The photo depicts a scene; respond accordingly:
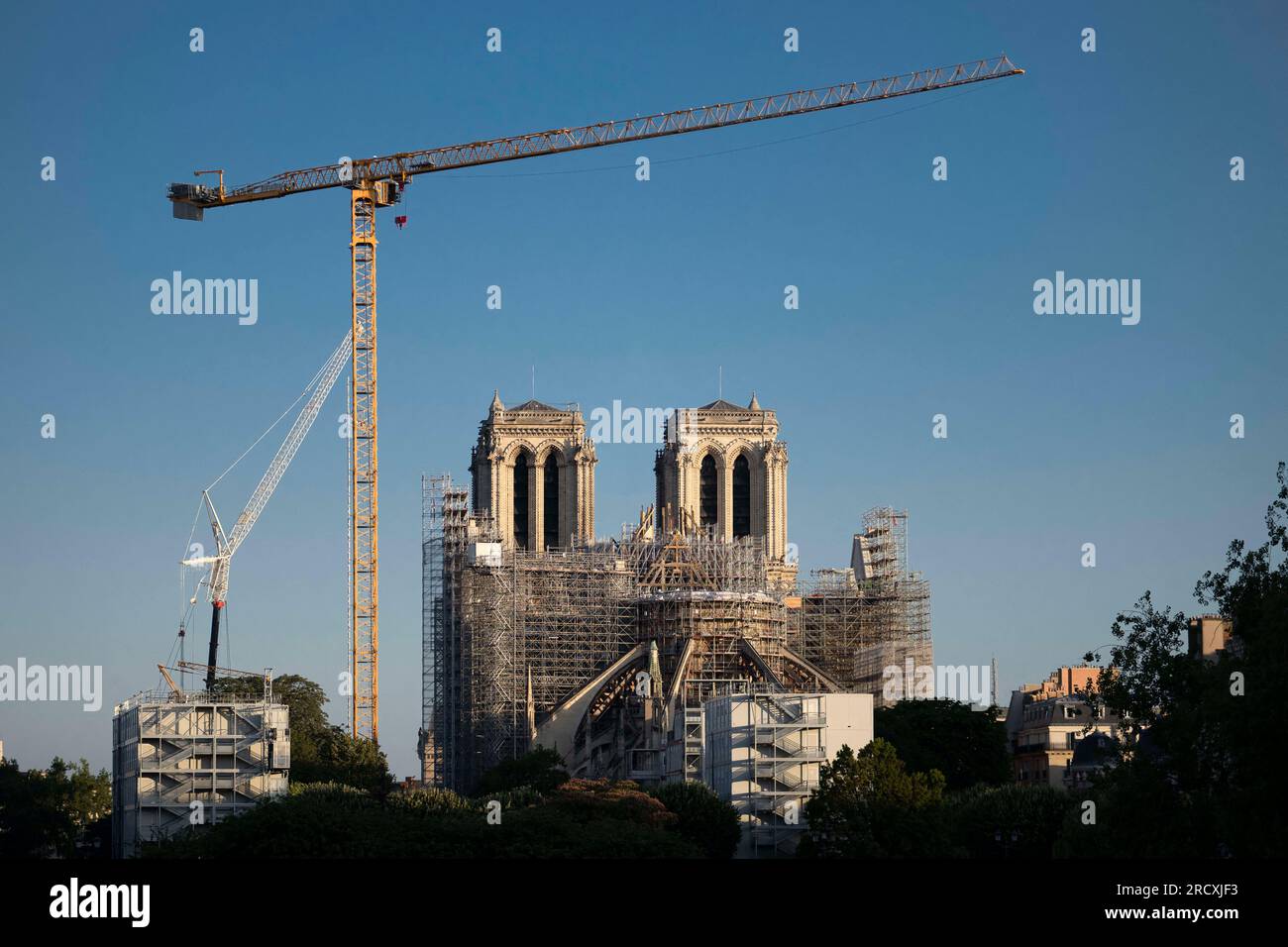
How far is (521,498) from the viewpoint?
591 ft

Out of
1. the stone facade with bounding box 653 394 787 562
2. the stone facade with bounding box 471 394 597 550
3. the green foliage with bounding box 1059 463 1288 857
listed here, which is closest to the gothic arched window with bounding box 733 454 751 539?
the stone facade with bounding box 653 394 787 562

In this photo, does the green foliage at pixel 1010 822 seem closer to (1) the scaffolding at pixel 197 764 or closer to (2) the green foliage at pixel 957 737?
(2) the green foliage at pixel 957 737

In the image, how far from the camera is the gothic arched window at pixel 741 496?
18238 cm

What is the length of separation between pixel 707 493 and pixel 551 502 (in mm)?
14037

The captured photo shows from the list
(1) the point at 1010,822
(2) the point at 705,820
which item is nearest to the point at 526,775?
(2) the point at 705,820

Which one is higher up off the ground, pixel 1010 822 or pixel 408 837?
pixel 408 837

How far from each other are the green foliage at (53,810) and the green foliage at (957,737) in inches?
2161

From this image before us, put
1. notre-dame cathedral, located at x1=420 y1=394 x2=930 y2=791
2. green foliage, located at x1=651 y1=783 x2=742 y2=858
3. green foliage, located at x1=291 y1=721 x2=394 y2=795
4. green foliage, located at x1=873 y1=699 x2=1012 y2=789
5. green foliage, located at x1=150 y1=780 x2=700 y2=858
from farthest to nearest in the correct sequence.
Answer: notre-dame cathedral, located at x1=420 y1=394 x2=930 y2=791 < green foliage, located at x1=873 y1=699 x2=1012 y2=789 < green foliage, located at x1=291 y1=721 x2=394 y2=795 < green foliage, located at x1=651 y1=783 x2=742 y2=858 < green foliage, located at x1=150 y1=780 x2=700 y2=858

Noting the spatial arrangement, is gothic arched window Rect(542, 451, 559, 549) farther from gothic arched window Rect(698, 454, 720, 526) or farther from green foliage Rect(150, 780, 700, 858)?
green foliage Rect(150, 780, 700, 858)

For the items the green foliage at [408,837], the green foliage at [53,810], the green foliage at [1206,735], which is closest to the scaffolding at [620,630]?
the green foliage at [53,810]

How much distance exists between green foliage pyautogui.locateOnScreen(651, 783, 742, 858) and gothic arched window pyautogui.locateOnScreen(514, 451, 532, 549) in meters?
72.1

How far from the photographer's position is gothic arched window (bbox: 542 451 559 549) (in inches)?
7052

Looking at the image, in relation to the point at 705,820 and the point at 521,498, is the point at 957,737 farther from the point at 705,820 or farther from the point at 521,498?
the point at 521,498

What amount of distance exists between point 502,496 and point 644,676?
100 ft
